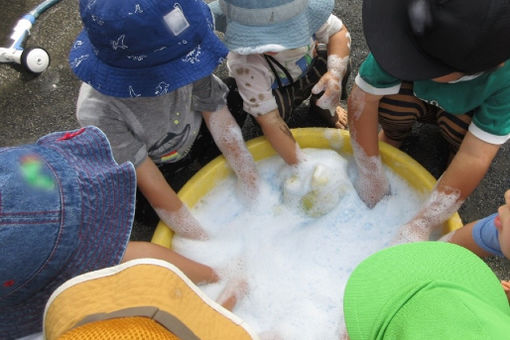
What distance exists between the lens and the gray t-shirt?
116 centimetres

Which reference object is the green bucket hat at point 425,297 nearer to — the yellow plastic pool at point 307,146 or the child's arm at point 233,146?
the yellow plastic pool at point 307,146

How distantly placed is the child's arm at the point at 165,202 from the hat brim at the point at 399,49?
2.25ft

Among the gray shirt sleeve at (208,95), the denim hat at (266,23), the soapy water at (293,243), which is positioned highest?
the denim hat at (266,23)

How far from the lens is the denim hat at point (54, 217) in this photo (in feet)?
2.10

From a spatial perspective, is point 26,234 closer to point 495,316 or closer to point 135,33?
point 135,33

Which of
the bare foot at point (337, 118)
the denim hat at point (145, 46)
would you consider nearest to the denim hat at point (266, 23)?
the denim hat at point (145, 46)

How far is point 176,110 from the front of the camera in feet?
4.27

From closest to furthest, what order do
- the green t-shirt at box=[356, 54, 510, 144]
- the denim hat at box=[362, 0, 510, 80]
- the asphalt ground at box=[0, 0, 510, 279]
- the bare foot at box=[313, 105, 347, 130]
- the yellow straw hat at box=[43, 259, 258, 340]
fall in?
the yellow straw hat at box=[43, 259, 258, 340] → the denim hat at box=[362, 0, 510, 80] → the green t-shirt at box=[356, 54, 510, 144] → the asphalt ground at box=[0, 0, 510, 279] → the bare foot at box=[313, 105, 347, 130]

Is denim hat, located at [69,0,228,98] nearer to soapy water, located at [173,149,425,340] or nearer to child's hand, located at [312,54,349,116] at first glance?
child's hand, located at [312,54,349,116]

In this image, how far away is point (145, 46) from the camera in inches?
37.8

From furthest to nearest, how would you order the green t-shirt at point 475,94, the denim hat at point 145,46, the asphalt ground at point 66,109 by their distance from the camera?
the asphalt ground at point 66,109, the green t-shirt at point 475,94, the denim hat at point 145,46

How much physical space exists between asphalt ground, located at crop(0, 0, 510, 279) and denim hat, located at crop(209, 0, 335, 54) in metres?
0.58

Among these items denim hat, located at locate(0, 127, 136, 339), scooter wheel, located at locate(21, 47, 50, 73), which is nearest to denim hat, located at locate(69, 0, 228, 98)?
denim hat, located at locate(0, 127, 136, 339)

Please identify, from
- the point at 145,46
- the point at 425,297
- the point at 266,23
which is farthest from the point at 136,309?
the point at 266,23
